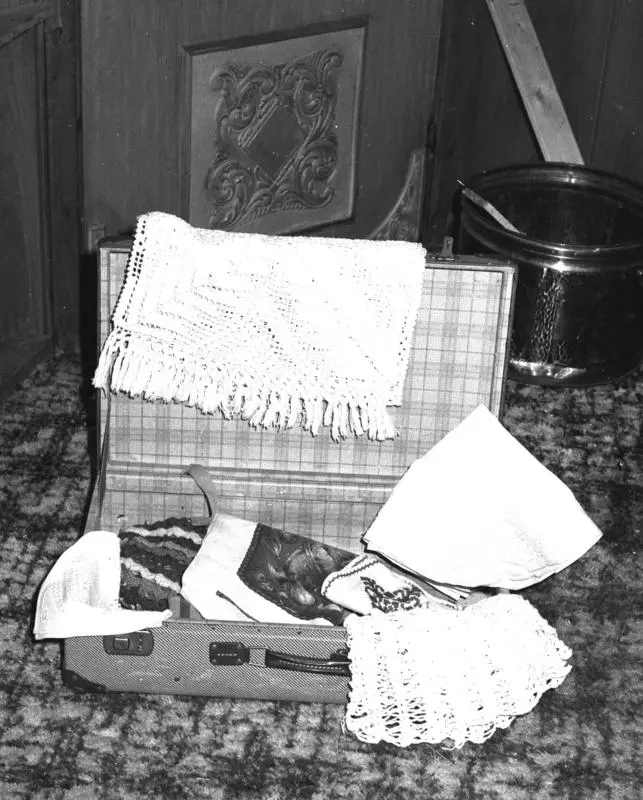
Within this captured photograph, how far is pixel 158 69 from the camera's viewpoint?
2.05 meters

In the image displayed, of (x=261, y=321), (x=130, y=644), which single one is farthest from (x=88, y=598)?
(x=261, y=321)

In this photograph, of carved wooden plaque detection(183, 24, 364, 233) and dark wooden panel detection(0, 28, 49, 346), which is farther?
carved wooden plaque detection(183, 24, 364, 233)

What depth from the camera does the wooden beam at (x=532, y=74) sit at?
2.53 m

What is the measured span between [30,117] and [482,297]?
3.09 ft

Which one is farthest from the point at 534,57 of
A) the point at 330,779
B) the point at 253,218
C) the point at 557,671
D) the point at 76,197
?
the point at 330,779

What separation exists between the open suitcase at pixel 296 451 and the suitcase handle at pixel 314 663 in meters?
0.04

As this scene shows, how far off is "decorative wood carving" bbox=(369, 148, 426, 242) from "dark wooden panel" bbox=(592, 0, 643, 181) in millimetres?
411

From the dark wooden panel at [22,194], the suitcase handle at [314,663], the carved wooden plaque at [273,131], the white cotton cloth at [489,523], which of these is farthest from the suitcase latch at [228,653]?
the carved wooden plaque at [273,131]

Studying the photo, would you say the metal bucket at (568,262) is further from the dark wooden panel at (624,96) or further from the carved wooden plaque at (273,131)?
the carved wooden plaque at (273,131)

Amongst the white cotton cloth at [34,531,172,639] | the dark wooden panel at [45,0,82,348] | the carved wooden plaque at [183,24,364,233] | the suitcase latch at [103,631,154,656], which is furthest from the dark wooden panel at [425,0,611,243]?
the suitcase latch at [103,631,154,656]

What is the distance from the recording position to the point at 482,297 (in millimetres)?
1478

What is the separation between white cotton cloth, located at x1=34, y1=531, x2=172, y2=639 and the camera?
4.16ft

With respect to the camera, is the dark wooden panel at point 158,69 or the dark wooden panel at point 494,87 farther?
the dark wooden panel at point 494,87

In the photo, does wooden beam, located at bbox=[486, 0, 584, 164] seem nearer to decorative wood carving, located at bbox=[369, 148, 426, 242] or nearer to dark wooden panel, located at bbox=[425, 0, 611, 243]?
dark wooden panel, located at bbox=[425, 0, 611, 243]
